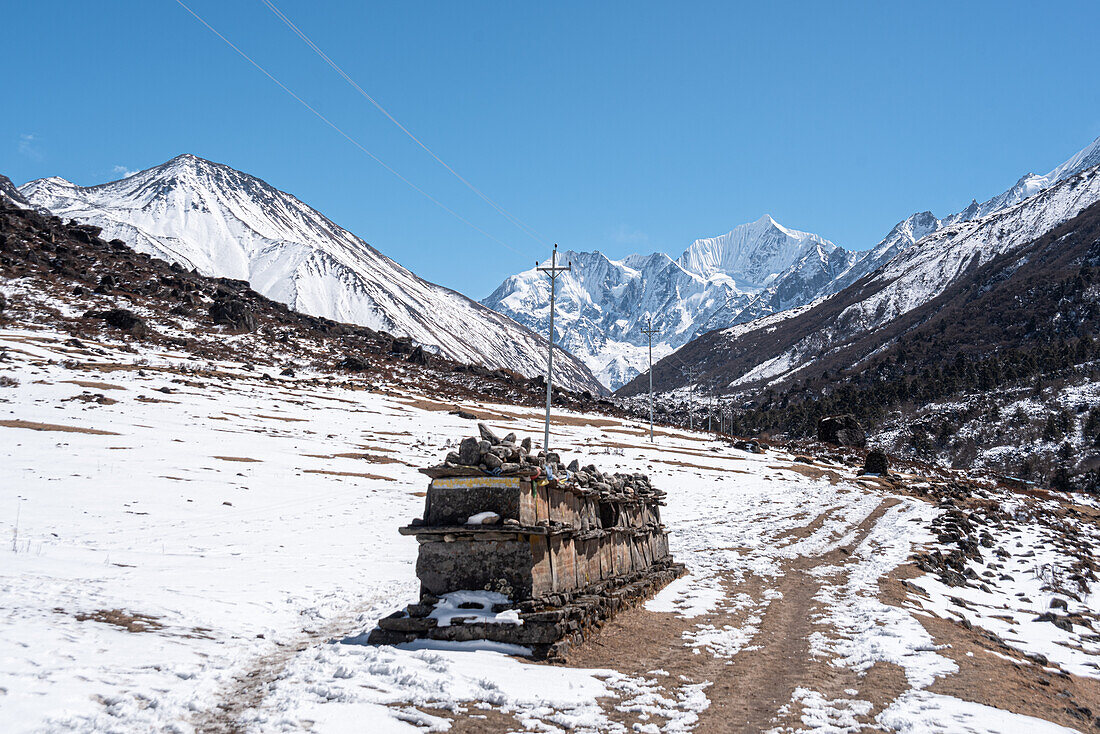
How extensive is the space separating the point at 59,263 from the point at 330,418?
80553mm

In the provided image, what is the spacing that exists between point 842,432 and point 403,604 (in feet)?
338

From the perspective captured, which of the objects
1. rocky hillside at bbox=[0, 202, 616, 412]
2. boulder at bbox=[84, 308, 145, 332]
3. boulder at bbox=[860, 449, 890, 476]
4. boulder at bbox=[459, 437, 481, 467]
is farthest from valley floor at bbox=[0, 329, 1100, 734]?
boulder at bbox=[84, 308, 145, 332]

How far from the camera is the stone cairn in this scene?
11812 millimetres

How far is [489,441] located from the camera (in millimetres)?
13469

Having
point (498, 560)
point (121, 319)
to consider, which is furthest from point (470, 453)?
point (121, 319)

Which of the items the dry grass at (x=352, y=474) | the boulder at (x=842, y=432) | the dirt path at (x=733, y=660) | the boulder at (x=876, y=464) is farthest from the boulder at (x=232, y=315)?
the dirt path at (x=733, y=660)

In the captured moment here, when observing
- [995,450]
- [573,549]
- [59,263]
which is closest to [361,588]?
[573,549]

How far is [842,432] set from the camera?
352ft

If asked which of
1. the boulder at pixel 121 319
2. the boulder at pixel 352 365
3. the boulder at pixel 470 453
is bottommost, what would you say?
the boulder at pixel 470 453

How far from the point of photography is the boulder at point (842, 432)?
10638 cm

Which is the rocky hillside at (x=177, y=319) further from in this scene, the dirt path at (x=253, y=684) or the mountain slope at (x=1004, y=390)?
the dirt path at (x=253, y=684)

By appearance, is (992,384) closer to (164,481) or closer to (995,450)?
(995,450)

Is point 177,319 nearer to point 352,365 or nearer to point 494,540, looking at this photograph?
point 352,365

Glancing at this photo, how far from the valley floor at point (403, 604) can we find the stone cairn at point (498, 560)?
1.59 feet
